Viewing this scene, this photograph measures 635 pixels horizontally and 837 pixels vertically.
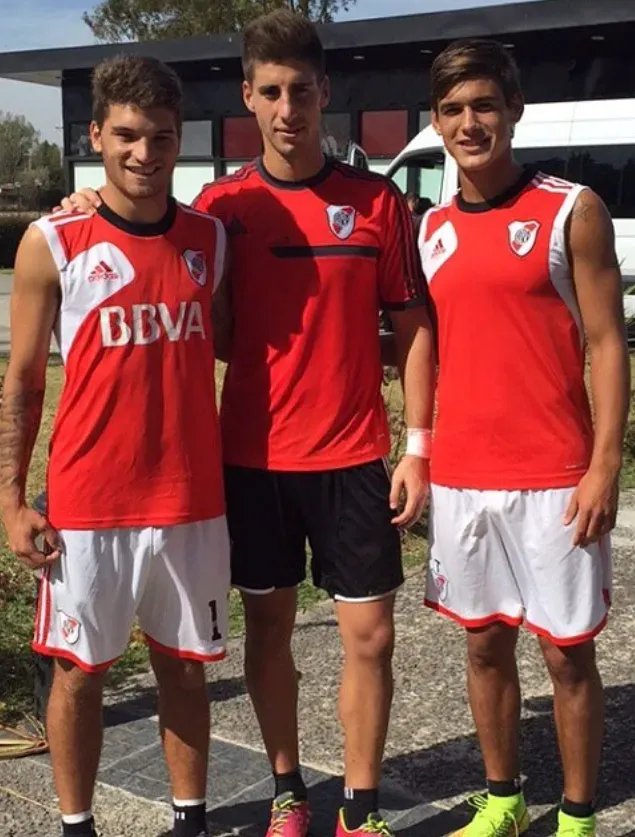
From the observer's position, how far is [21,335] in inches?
112

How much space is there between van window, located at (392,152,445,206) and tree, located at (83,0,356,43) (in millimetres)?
25434

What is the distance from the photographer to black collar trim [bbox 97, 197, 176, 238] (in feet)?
9.42

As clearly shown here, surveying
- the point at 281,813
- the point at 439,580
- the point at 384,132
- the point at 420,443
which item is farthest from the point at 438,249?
the point at 384,132

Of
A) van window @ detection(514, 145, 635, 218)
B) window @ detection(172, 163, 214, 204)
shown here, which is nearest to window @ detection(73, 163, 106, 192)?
window @ detection(172, 163, 214, 204)

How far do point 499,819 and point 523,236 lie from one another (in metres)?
1.68

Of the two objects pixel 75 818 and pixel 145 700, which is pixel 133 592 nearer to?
pixel 75 818

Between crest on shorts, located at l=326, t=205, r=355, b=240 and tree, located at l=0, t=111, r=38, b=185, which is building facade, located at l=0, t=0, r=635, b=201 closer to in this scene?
crest on shorts, located at l=326, t=205, r=355, b=240

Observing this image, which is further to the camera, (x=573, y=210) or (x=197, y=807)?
(x=197, y=807)

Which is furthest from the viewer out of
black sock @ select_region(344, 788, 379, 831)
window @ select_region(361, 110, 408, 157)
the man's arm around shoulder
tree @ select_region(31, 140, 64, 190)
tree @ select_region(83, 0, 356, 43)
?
tree @ select_region(31, 140, 64, 190)

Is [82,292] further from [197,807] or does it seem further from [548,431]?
[197,807]

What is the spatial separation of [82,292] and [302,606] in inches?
115

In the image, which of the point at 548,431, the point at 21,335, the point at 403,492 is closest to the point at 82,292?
the point at 21,335

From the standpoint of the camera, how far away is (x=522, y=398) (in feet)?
9.67

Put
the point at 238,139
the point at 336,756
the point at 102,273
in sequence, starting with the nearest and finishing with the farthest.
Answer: the point at 102,273 → the point at 336,756 → the point at 238,139
